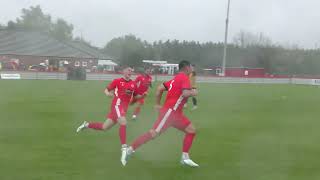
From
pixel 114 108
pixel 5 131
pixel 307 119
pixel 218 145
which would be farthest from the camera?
pixel 307 119

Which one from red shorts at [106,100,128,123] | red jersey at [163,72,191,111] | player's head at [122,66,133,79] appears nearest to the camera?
red jersey at [163,72,191,111]

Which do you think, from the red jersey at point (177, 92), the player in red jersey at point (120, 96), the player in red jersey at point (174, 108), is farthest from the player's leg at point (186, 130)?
the player in red jersey at point (120, 96)

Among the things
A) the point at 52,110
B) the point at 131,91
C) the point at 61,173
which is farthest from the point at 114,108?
the point at 52,110

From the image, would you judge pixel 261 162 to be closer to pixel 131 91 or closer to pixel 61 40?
pixel 131 91

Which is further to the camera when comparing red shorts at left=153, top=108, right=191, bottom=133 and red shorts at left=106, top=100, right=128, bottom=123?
red shorts at left=106, top=100, right=128, bottom=123

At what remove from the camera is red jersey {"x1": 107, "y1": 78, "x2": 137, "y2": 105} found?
10752 mm

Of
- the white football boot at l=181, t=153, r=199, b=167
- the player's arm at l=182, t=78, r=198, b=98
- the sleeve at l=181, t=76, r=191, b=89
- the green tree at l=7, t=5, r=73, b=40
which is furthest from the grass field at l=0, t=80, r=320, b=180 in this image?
the green tree at l=7, t=5, r=73, b=40

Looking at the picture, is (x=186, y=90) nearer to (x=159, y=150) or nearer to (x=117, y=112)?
(x=117, y=112)

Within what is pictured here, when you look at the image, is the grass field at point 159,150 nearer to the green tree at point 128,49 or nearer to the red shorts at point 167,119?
the red shorts at point 167,119

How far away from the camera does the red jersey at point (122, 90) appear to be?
10752 millimetres

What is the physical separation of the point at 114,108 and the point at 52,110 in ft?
30.1

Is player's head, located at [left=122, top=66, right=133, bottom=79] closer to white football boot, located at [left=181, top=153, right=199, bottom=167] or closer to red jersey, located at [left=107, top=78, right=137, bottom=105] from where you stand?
red jersey, located at [left=107, top=78, right=137, bottom=105]

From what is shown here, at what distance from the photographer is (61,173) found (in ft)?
27.5

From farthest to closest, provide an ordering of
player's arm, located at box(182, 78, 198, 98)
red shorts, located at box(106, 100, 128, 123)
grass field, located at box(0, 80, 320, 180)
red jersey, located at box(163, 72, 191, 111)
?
red shorts, located at box(106, 100, 128, 123)
red jersey, located at box(163, 72, 191, 111)
player's arm, located at box(182, 78, 198, 98)
grass field, located at box(0, 80, 320, 180)
